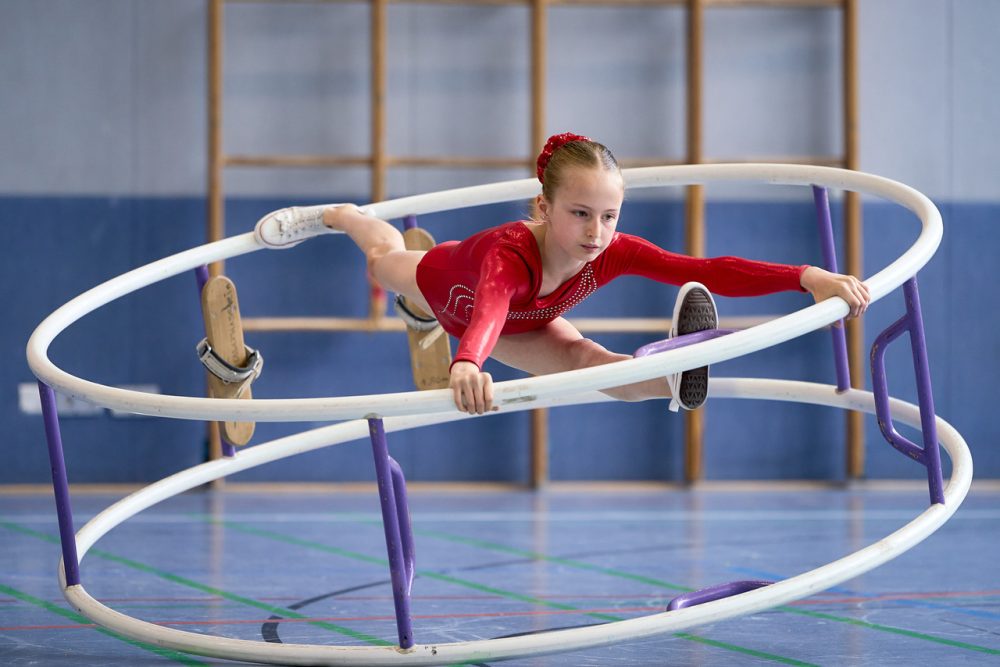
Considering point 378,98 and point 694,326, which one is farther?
point 378,98

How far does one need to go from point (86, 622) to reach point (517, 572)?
4.85 feet

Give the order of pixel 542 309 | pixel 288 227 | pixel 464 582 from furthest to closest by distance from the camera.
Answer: pixel 464 582
pixel 288 227
pixel 542 309

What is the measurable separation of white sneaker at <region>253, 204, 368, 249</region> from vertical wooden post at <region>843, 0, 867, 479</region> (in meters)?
3.93

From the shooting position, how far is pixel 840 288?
2.56 metres

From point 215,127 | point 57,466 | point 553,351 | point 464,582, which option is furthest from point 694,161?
point 57,466

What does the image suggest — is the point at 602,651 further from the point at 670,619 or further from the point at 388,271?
the point at 388,271

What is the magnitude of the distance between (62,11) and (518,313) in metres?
4.76

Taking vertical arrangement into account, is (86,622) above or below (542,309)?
below

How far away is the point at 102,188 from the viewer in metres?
6.81

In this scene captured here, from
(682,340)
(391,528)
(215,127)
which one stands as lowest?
(391,528)

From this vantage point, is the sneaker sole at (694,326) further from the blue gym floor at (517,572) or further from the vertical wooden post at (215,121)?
the vertical wooden post at (215,121)

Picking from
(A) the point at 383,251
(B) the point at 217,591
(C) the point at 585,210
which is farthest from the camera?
(B) the point at 217,591

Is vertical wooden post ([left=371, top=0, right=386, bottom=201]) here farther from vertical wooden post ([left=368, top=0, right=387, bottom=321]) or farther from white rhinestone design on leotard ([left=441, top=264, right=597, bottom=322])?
white rhinestone design on leotard ([left=441, top=264, right=597, bottom=322])

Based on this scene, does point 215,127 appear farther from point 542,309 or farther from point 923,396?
point 923,396
